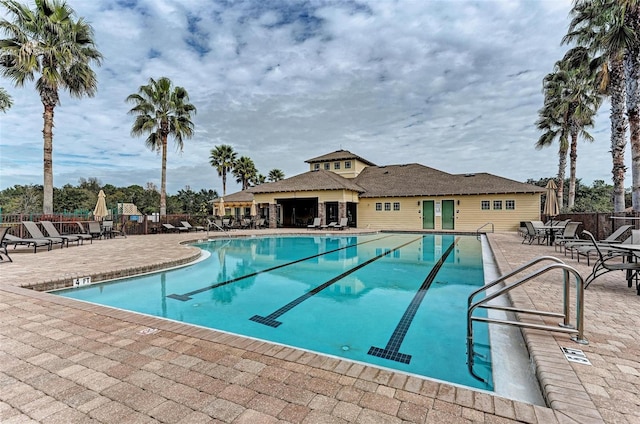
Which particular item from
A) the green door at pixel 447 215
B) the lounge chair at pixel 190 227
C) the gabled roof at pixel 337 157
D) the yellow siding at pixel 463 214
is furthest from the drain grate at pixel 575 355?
the gabled roof at pixel 337 157

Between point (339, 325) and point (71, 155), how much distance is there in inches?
1554

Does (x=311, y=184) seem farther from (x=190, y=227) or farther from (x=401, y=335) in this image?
(x=401, y=335)

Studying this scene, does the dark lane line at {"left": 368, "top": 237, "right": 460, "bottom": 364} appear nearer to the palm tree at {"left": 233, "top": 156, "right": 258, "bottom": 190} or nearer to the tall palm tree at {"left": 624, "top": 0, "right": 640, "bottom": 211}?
the tall palm tree at {"left": 624, "top": 0, "right": 640, "bottom": 211}

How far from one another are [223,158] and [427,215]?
2411 cm

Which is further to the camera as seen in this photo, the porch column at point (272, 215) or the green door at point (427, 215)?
the porch column at point (272, 215)

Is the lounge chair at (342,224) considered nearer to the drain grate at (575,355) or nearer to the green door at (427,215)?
the green door at (427,215)

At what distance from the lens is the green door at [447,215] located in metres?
22.3

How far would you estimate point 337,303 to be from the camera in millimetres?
5961

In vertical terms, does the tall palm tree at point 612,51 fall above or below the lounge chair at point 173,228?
above

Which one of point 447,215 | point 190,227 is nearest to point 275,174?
point 190,227

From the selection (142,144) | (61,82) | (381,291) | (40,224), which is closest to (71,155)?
(142,144)

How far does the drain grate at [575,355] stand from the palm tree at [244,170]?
36.7 meters

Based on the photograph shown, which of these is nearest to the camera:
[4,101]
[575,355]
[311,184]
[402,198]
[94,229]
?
[575,355]

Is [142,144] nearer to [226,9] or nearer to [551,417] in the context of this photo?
[226,9]
